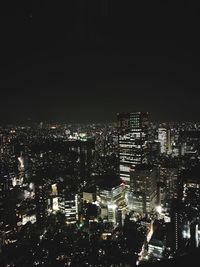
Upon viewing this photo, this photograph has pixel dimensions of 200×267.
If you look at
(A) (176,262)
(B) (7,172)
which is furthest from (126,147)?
(A) (176,262)

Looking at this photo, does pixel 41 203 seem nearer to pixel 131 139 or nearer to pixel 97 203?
pixel 97 203

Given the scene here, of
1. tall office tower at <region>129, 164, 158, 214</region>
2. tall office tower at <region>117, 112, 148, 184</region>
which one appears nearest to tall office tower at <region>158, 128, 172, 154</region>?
tall office tower at <region>117, 112, 148, 184</region>

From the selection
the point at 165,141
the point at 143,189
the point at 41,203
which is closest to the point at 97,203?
the point at 143,189

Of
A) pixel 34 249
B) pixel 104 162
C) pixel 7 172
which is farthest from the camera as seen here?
pixel 104 162

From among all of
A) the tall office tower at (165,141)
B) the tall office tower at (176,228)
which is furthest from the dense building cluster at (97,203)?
the tall office tower at (165,141)

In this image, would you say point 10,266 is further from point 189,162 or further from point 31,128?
point 31,128

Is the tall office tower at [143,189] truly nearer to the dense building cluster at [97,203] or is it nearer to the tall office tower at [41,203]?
the dense building cluster at [97,203]

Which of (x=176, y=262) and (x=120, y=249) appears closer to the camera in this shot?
(x=176, y=262)
